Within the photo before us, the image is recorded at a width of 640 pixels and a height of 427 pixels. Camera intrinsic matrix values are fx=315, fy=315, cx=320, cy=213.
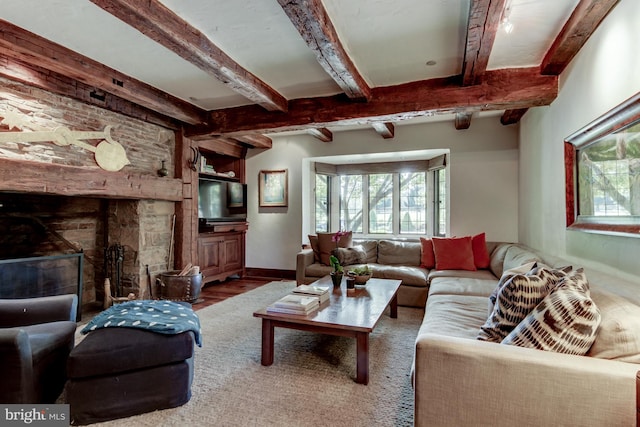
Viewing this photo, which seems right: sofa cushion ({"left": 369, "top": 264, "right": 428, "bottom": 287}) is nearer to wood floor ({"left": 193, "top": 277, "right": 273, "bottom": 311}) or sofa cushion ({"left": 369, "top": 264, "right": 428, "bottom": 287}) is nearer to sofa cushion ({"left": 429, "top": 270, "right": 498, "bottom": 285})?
sofa cushion ({"left": 429, "top": 270, "right": 498, "bottom": 285})

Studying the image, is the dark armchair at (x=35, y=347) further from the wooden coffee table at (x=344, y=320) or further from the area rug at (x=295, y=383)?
the wooden coffee table at (x=344, y=320)

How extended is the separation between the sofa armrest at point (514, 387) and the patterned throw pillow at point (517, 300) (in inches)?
9.8

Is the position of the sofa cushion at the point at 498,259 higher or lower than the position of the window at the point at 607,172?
lower

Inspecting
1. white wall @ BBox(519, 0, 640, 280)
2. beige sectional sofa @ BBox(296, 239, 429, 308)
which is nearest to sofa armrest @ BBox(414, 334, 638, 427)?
white wall @ BBox(519, 0, 640, 280)

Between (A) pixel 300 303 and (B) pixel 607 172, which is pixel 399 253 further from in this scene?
(B) pixel 607 172

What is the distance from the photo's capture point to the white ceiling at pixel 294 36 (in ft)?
6.36

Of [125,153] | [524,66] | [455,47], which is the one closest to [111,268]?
[125,153]

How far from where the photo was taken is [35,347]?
63.1 inches

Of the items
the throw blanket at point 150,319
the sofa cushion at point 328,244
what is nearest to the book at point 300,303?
the throw blanket at point 150,319

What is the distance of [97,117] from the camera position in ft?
10.4

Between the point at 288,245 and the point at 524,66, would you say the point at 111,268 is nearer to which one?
the point at 288,245

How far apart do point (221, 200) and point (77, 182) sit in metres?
2.28

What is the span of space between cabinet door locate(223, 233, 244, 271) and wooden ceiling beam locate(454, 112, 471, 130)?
3.81 metres

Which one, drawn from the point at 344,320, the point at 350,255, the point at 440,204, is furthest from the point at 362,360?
the point at 440,204
